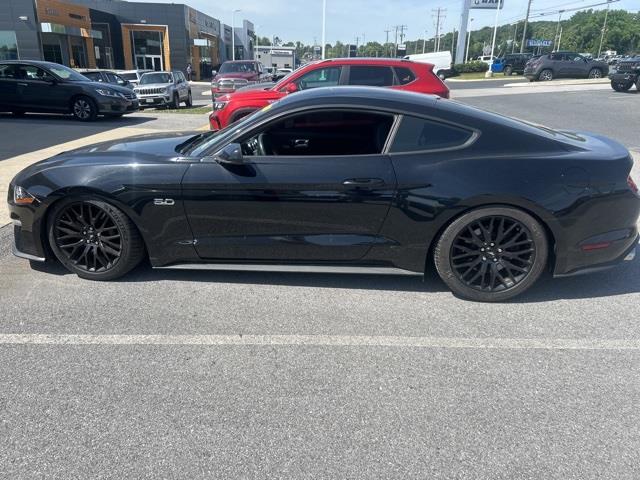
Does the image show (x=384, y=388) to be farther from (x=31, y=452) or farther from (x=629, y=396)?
(x=31, y=452)

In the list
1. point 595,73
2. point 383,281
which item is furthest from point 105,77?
point 595,73

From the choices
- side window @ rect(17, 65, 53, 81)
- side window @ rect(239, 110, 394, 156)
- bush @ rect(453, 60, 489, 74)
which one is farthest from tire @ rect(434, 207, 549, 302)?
bush @ rect(453, 60, 489, 74)

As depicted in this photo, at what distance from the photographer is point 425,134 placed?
3.66m

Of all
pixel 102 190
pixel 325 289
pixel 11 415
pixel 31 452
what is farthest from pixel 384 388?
pixel 102 190

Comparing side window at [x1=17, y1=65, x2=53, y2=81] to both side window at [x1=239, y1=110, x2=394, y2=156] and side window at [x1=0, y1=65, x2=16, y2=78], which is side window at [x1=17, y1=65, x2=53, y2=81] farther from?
side window at [x1=239, y1=110, x2=394, y2=156]

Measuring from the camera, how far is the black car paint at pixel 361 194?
3.56m

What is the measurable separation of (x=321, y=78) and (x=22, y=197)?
20.1 ft

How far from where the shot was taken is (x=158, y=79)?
766 inches

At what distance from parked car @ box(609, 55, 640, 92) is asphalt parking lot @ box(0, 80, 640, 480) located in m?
23.4

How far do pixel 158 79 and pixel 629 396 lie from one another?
788 inches

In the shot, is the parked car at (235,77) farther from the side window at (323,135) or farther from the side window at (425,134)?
the side window at (425,134)

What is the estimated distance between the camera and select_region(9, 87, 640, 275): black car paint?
3561 mm

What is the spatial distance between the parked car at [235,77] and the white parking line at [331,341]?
1559 centimetres

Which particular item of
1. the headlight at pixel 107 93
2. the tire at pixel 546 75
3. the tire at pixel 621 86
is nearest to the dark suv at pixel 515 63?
the tire at pixel 546 75
